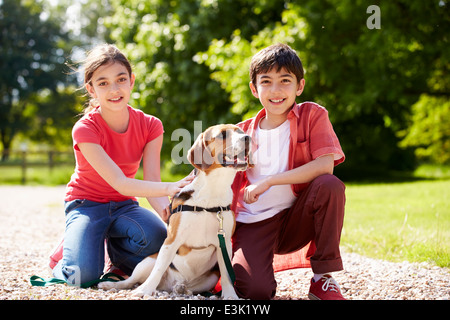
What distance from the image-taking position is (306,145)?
12.5 ft

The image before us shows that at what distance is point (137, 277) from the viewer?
3578mm

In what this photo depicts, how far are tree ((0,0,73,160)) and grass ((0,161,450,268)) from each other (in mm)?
24959

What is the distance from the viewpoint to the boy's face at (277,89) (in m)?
3.77

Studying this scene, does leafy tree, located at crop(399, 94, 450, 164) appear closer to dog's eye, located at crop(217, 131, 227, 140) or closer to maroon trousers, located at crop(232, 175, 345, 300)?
maroon trousers, located at crop(232, 175, 345, 300)

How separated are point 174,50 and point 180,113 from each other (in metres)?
2.28

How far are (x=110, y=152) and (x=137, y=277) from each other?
3.74 ft

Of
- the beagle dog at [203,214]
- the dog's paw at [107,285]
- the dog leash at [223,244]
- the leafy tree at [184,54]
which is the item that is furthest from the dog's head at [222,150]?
the leafy tree at [184,54]

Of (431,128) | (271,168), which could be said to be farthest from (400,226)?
(431,128)

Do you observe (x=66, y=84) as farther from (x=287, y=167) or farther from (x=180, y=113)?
(x=287, y=167)

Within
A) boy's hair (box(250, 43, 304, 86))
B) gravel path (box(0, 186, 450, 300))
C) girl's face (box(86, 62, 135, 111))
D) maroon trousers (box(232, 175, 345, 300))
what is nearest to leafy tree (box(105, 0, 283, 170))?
gravel path (box(0, 186, 450, 300))

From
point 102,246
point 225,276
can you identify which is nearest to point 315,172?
point 225,276

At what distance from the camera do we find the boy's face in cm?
377

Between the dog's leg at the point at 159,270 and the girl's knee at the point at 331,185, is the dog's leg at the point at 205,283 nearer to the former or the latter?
the dog's leg at the point at 159,270

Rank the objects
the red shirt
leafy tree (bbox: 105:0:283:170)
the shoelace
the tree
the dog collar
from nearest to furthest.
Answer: the dog collar
the shoelace
the red shirt
leafy tree (bbox: 105:0:283:170)
the tree
